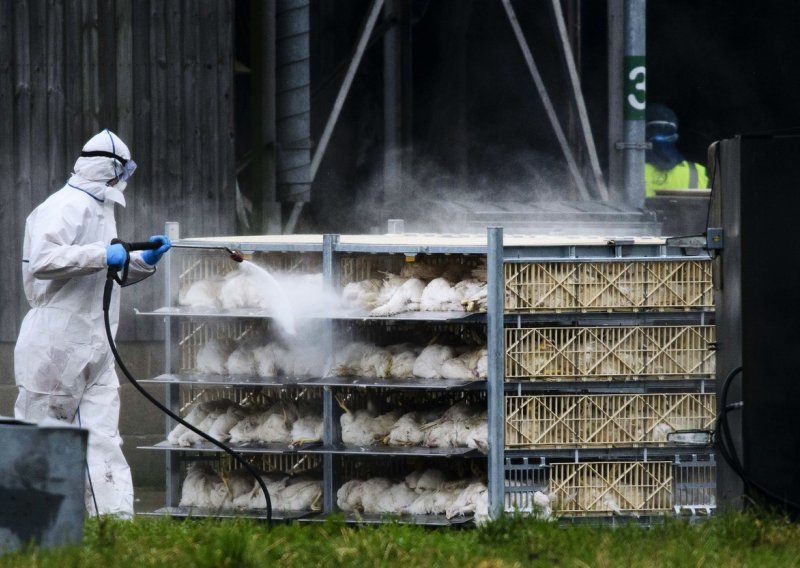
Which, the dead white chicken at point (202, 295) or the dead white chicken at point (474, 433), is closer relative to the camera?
the dead white chicken at point (474, 433)

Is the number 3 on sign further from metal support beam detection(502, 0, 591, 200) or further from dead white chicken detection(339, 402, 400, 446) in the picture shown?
dead white chicken detection(339, 402, 400, 446)

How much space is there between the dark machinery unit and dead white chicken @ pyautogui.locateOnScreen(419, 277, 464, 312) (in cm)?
208

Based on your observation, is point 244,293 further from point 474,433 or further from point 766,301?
point 766,301

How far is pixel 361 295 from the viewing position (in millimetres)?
7285

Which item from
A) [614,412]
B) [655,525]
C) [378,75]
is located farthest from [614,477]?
[378,75]

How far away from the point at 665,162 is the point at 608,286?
19.8ft

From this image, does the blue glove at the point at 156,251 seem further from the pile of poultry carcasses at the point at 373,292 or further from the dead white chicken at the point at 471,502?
the dead white chicken at the point at 471,502

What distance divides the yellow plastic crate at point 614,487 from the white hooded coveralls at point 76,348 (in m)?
2.32

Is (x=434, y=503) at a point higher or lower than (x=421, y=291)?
lower

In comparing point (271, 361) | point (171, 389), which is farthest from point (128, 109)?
point (271, 361)

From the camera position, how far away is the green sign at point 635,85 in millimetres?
10881

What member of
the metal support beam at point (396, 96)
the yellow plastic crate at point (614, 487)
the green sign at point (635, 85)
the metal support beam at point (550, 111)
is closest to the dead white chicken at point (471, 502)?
the yellow plastic crate at point (614, 487)

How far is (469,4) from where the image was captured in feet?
41.5

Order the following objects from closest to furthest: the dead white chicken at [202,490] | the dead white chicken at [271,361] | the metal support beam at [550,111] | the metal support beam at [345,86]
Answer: the dead white chicken at [271,361] → the dead white chicken at [202,490] → the metal support beam at [345,86] → the metal support beam at [550,111]
